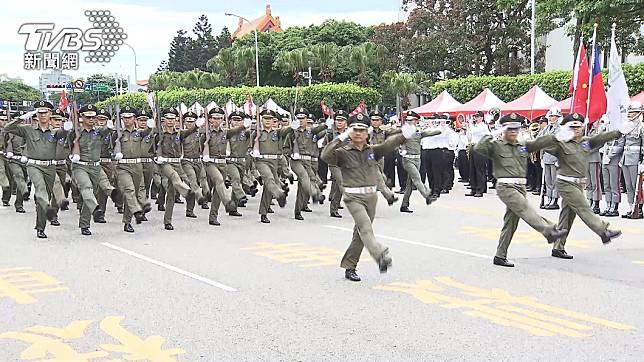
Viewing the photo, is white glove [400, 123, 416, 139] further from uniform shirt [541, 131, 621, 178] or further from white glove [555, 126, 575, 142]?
white glove [555, 126, 575, 142]

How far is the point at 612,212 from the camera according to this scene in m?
13.8

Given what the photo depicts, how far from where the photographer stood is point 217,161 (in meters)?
13.7

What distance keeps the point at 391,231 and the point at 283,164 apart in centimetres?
400

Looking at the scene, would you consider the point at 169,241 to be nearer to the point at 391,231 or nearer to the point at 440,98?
the point at 391,231

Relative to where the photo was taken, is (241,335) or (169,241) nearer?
(241,335)

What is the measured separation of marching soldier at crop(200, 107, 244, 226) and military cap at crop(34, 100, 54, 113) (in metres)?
2.60

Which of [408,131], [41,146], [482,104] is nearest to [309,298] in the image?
[408,131]

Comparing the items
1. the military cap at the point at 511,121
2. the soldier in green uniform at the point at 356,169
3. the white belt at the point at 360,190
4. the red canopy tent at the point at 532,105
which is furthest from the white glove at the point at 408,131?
the red canopy tent at the point at 532,105

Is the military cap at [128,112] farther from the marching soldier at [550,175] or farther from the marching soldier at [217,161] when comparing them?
the marching soldier at [550,175]

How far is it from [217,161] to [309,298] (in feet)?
21.0

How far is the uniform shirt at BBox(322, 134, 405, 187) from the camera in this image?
8.58m

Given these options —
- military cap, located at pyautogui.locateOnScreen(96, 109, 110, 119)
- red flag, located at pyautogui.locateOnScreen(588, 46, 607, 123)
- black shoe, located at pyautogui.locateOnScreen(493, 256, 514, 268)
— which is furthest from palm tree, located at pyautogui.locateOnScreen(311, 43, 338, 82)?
black shoe, located at pyautogui.locateOnScreen(493, 256, 514, 268)

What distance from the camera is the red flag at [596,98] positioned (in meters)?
13.9

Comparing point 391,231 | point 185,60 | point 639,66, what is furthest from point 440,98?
point 185,60
